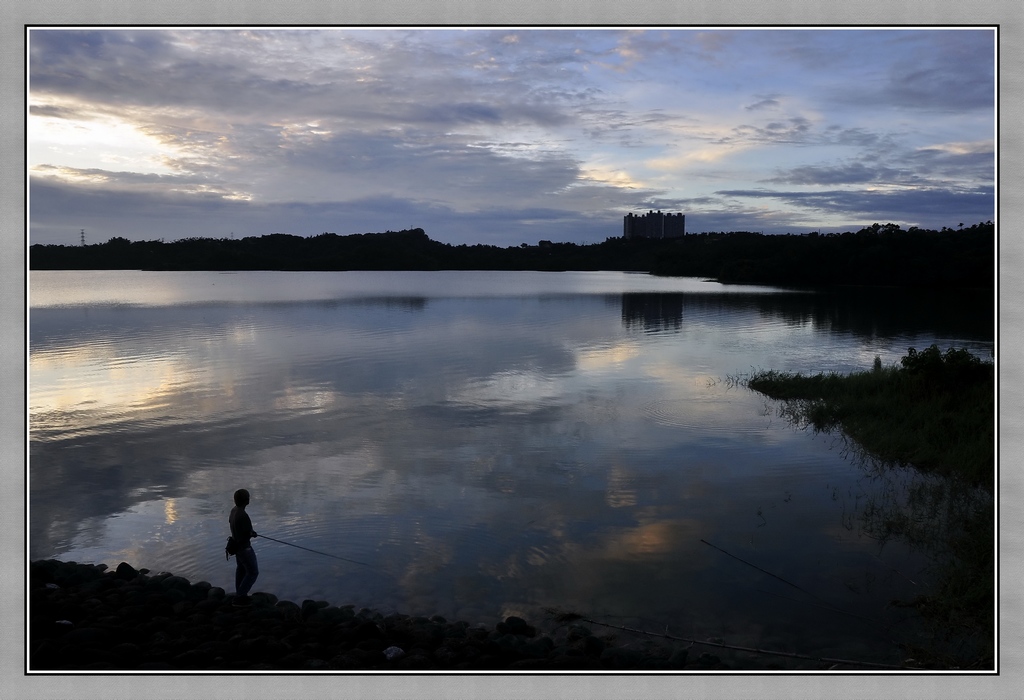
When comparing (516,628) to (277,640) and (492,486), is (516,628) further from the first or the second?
(492,486)

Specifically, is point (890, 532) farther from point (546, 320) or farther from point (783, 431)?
point (546, 320)

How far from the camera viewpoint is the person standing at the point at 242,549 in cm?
1033

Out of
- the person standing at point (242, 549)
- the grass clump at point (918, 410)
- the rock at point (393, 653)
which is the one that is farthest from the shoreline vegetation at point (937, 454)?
the person standing at point (242, 549)

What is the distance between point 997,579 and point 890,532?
5.72 m

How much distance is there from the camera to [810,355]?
38812 mm

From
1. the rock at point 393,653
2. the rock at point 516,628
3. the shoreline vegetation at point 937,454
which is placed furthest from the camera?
the shoreline vegetation at point 937,454

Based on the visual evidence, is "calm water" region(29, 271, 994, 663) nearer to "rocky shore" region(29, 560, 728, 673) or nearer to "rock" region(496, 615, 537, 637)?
"rock" region(496, 615, 537, 637)

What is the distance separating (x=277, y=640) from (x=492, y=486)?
8.16 metres

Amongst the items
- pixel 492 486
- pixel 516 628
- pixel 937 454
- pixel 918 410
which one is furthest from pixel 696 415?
pixel 516 628

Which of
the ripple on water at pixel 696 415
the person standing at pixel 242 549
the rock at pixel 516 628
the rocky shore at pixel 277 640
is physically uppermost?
the ripple on water at pixel 696 415

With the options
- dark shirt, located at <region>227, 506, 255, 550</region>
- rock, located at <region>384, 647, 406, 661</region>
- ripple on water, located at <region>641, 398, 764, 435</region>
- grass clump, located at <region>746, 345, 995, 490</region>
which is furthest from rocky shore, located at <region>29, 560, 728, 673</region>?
ripple on water, located at <region>641, 398, 764, 435</region>

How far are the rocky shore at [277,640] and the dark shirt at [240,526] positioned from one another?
0.92m

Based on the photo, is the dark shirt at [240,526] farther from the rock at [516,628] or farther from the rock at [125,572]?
the rock at [516,628]
